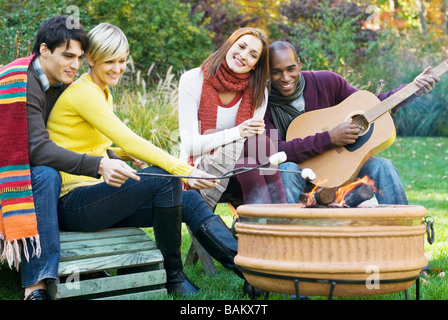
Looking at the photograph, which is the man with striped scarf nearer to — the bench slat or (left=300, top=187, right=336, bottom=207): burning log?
the bench slat

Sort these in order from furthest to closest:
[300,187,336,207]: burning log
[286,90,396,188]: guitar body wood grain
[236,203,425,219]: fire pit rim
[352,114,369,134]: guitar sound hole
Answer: [352,114,369,134]: guitar sound hole → [286,90,396,188]: guitar body wood grain → [300,187,336,207]: burning log → [236,203,425,219]: fire pit rim

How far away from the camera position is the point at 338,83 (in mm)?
3455

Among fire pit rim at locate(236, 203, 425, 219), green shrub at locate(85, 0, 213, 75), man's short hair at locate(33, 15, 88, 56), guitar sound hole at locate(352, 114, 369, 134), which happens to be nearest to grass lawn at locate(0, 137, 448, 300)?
fire pit rim at locate(236, 203, 425, 219)

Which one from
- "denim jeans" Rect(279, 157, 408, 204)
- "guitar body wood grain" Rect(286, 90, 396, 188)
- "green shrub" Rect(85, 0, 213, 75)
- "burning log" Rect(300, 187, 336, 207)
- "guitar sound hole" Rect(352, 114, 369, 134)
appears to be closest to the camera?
"burning log" Rect(300, 187, 336, 207)

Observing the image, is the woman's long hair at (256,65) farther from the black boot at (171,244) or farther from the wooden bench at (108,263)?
the wooden bench at (108,263)

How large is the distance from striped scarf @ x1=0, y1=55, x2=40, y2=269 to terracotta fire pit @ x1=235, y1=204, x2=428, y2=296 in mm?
904

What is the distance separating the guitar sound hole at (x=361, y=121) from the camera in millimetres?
3179

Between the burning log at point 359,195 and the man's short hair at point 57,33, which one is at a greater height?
the man's short hair at point 57,33

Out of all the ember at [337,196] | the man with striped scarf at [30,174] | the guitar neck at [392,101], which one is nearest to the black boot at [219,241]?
the ember at [337,196]

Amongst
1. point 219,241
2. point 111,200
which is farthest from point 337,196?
point 111,200

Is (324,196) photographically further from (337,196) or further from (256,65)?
(256,65)

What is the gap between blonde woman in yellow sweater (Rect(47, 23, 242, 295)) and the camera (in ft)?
7.98

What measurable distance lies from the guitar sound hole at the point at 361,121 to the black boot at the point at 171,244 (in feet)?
4.05

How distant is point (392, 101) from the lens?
3143 millimetres
